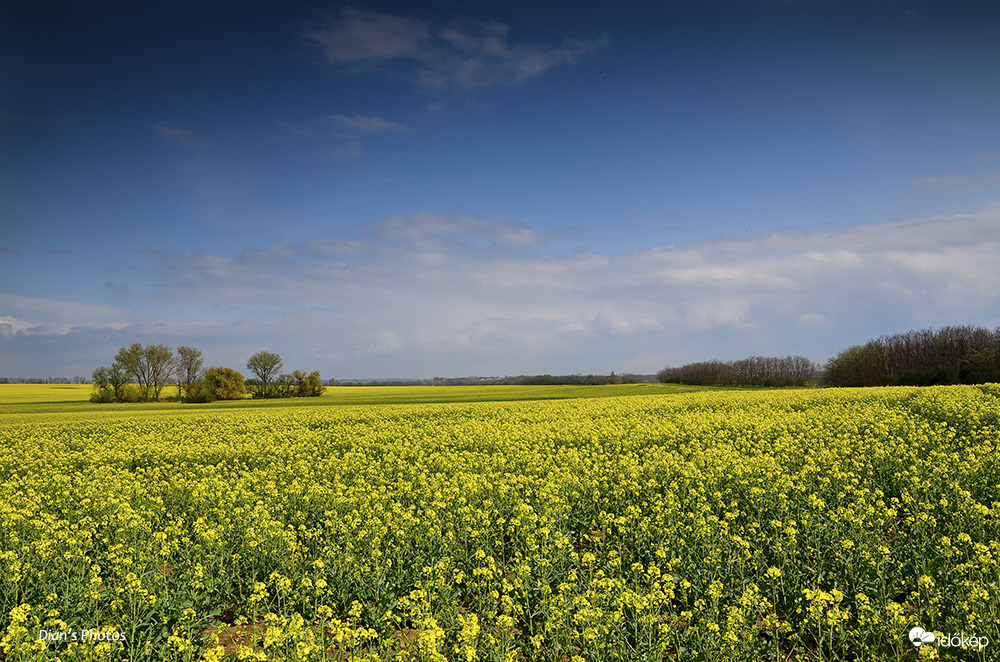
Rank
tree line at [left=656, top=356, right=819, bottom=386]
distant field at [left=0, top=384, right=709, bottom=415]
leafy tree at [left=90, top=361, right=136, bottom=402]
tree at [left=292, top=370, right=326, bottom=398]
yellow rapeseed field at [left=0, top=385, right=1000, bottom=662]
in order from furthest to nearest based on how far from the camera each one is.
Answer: tree line at [left=656, top=356, right=819, bottom=386]
tree at [left=292, top=370, right=326, bottom=398]
leafy tree at [left=90, top=361, right=136, bottom=402]
distant field at [left=0, top=384, right=709, bottom=415]
yellow rapeseed field at [left=0, top=385, right=1000, bottom=662]

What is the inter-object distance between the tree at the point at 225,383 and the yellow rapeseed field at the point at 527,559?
6187 centimetres

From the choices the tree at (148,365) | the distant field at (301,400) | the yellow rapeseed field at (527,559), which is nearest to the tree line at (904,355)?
the distant field at (301,400)

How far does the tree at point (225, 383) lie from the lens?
70.1 metres

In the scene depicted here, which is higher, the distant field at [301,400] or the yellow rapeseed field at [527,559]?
the yellow rapeseed field at [527,559]

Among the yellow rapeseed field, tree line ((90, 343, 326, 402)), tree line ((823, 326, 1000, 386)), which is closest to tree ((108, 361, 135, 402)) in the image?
tree line ((90, 343, 326, 402))

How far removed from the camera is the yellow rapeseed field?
17.9 feet

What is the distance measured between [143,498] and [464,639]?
9725 mm

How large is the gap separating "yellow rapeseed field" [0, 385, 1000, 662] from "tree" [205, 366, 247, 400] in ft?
203

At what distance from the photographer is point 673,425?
59.7ft

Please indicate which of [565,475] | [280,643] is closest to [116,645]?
[280,643]

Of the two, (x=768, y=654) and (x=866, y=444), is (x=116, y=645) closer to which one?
(x=768, y=654)

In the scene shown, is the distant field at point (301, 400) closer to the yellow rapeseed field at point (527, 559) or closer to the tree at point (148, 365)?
the tree at point (148, 365)

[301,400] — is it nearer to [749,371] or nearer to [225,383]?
[225,383]

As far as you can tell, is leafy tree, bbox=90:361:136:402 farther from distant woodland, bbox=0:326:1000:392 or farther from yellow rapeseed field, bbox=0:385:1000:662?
yellow rapeseed field, bbox=0:385:1000:662
